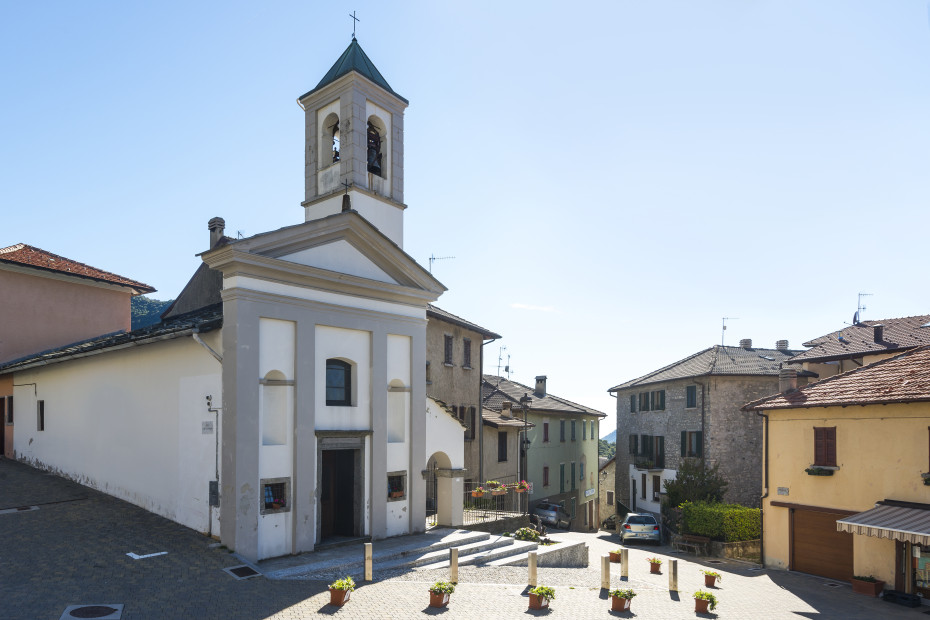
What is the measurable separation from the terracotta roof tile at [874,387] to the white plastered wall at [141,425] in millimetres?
16233

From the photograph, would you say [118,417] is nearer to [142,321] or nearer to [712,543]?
[712,543]

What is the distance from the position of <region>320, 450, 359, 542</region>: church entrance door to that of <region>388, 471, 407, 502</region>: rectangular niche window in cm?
120

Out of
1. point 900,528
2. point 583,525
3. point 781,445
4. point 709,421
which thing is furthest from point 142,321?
point 900,528

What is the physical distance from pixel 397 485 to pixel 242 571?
18.8 ft

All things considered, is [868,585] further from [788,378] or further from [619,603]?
[788,378]

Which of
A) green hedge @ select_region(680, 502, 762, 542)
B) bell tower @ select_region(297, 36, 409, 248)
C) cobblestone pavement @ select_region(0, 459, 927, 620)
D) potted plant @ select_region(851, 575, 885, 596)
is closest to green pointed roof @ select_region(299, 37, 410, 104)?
bell tower @ select_region(297, 36, 409, 248)

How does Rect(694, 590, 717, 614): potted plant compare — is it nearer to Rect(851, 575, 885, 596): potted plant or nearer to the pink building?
Rect(851, 575, 885, 596): potted plant

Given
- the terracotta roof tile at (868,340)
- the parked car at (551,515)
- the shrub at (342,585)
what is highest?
the terracotta roof tile at (868,340)

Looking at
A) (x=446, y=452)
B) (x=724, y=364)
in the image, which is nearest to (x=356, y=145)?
(x=446, y=452)

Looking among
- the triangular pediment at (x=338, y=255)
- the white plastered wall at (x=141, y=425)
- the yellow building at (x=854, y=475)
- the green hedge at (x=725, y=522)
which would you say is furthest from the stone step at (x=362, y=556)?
the green hedge at (x=725, y=522)

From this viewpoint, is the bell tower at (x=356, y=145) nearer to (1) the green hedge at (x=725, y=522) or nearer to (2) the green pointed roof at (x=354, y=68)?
(2) the green pointed roof at (x=354, y=68)

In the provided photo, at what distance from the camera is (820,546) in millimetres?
19281

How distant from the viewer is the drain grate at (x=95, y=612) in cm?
1064

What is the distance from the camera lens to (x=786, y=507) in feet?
66.7
